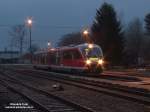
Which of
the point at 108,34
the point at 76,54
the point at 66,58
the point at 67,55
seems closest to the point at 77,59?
the point at 76,54

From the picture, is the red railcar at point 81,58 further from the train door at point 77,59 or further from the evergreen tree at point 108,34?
the evergreen tree at point 108,34

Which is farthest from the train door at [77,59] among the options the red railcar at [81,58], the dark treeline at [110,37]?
the dark treeline at [110,37]

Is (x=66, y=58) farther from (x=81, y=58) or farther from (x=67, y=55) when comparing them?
(x=81, y=58)

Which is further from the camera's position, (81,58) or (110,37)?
(110,37)

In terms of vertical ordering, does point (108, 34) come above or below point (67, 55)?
above

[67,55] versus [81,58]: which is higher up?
[67,55]

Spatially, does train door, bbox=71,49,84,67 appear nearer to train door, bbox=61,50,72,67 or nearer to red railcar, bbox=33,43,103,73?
red railcar, bbox=33,43,103,73

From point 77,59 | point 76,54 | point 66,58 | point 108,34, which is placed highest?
point 108,34

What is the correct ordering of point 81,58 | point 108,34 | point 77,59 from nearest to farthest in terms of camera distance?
point 81,58, point 77,59, point 108,34

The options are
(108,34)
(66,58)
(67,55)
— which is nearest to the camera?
(67,55)

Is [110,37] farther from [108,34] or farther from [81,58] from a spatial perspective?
[81,58]

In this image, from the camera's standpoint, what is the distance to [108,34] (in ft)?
253

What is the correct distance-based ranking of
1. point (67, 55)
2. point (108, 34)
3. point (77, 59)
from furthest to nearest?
point (108, 34), point (67, 55), point (77, 59)

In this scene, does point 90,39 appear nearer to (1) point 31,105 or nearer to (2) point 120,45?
(2) point 120,45
